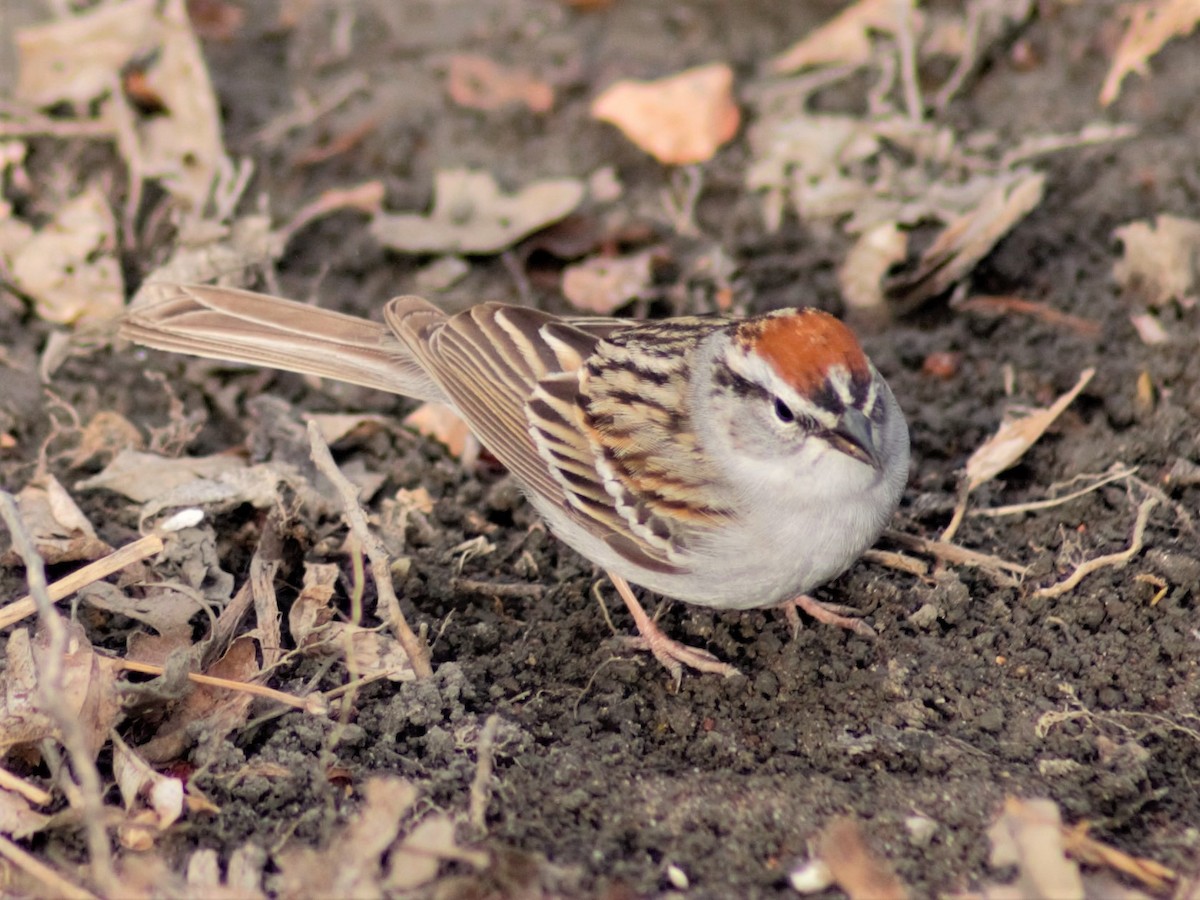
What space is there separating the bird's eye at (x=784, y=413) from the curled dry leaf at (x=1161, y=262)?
82.5 inches

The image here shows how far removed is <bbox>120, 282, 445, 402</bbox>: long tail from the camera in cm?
475

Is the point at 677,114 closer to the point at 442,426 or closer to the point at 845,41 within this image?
the point at 845,41

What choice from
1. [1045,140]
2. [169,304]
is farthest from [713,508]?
[1045,140]

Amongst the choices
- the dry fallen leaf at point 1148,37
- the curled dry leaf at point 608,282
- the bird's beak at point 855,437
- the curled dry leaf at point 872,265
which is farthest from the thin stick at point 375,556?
the dry fallen leaf at point 1148,37

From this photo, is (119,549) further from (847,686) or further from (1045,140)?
(1045,140)

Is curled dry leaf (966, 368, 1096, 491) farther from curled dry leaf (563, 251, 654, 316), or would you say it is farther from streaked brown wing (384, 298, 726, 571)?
curled dry leaf (563, 251, 654, 316)

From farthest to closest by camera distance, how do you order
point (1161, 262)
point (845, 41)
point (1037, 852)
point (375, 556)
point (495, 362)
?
point (845, 41) → point (1161, 262) → point (495, 362) → point (375, 556) → point (1037, 852)

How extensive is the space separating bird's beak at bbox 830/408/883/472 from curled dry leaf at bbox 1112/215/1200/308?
6.75ft

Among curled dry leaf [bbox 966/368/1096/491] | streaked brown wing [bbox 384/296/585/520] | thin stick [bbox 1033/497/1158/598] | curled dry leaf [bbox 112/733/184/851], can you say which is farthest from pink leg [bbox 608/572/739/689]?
curled dry leaf [bbox 112/733/184/851]

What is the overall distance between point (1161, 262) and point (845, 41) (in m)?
2.11

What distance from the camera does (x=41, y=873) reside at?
3.25m

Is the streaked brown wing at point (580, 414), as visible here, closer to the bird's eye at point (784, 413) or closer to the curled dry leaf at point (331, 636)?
the bird's eye at point (784, 413)

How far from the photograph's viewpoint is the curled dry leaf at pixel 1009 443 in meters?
4.62

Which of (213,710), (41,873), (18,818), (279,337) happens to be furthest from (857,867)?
(279,337)
